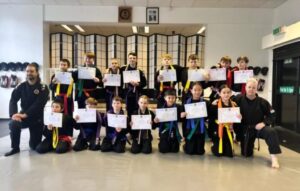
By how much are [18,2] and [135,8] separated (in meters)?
2.95

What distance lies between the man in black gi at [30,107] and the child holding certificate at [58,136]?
167mm

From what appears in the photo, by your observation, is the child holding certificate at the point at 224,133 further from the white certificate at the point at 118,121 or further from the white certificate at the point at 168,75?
the white certificate at the point at 118,121

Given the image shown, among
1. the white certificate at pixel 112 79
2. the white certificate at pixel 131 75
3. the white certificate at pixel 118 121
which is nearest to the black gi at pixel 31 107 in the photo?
the white certificate at pixel 112 79

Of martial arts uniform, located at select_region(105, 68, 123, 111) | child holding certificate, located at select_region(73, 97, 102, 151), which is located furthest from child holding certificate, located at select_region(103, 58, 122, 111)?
child holding certificate, located at select_region(73, 97, 102, 151)

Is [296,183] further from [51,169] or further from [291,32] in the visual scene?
[291,32]

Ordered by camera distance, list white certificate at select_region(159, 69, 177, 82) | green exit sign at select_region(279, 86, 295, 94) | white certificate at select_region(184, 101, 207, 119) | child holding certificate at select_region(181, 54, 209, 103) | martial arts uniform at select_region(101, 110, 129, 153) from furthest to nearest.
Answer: green exit sign at select_region(279, 86, 295, 94)
white certificate at select_region(159, 69, 177, 82)
child holding certificate at select_region(181, 54, 209, 103)
martial arts uniform at select_region(101, 110, 129, 153)
white certificate at select_region(184, 101, 207, 119)

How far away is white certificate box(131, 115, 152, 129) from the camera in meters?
3.90

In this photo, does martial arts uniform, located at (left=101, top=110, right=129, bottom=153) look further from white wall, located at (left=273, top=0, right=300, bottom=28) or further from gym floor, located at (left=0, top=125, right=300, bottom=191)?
white wall, located at (left=273, top=0, right=300, bottom=28)

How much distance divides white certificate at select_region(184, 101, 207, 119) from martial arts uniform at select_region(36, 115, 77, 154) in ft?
5.54

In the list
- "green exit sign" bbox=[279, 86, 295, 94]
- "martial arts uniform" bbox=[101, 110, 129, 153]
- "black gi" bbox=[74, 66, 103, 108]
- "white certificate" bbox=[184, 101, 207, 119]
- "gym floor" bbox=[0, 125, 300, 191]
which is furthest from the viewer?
"green exit sign" bbox=[279, 86, 295, 94]

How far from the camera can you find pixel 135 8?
729 cm

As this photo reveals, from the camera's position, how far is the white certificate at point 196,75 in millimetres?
4102

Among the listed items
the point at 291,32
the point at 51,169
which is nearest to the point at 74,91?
the point at 51,169

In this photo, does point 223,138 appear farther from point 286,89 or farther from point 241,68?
point 286,89
